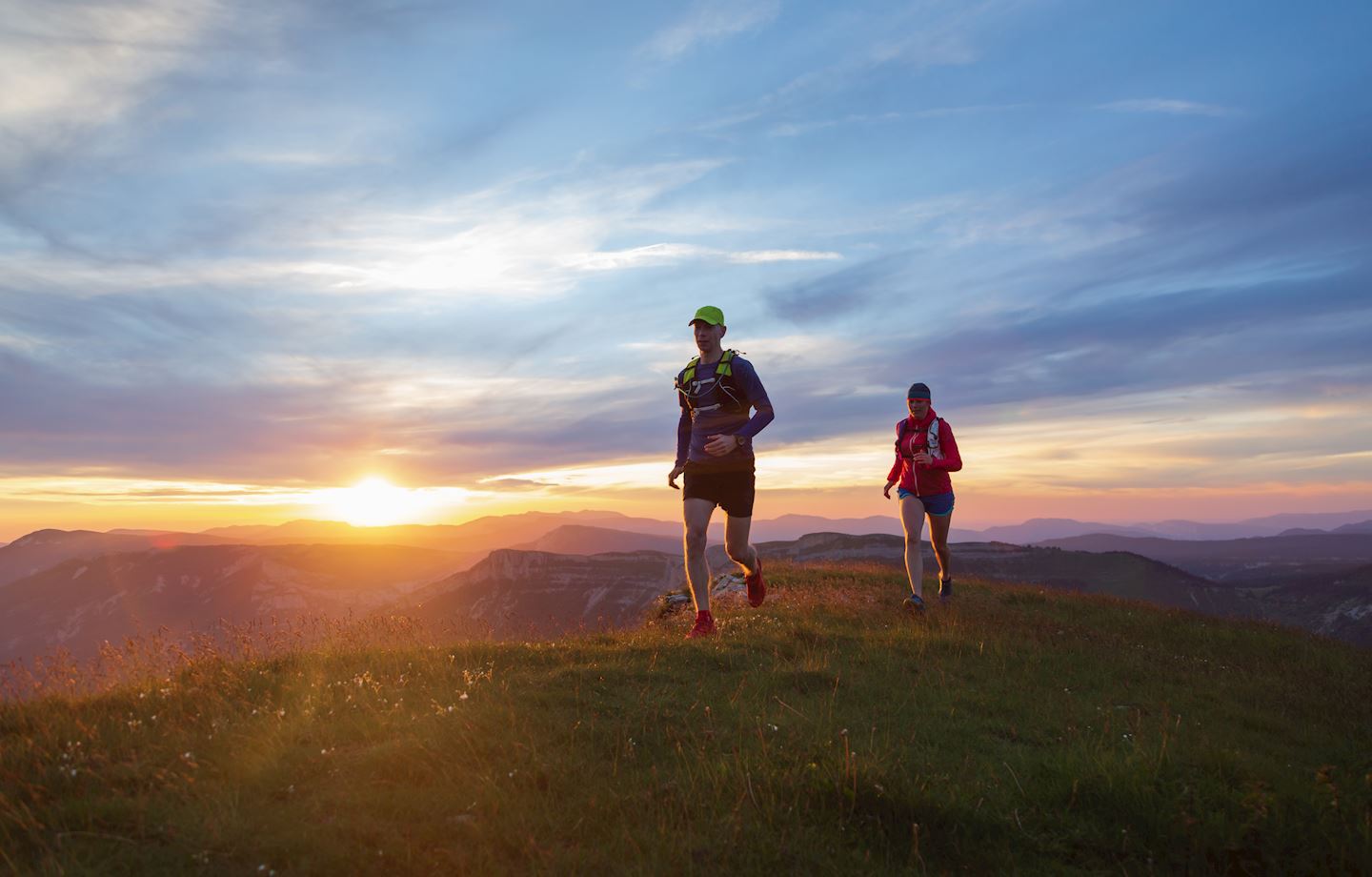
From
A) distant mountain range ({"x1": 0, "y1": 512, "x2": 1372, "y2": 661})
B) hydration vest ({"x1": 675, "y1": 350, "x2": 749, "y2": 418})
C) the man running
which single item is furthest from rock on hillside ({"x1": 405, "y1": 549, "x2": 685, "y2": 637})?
hydration vest ({"x1": 675, "y1": 350, "x2": 749, "y2": 418})

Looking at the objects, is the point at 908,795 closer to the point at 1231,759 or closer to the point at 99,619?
the point at 1231,759

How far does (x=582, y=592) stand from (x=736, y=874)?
7969cm

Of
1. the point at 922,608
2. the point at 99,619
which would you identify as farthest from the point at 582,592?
the point at 99,619

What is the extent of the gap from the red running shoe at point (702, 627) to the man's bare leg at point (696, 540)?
4.5 inches

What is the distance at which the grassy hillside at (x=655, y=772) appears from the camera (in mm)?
3268

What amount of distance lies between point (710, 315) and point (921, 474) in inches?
174

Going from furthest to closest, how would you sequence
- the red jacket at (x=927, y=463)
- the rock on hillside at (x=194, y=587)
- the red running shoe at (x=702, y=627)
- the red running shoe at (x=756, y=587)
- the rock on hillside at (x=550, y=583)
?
the rock on hillside at (x=194, y=587) → the rock on hillside at (x=550, y=583) → the red jacket at (x=927, y=463) → the red running shoe at (x=756, y=587) → the red running shoe at (x=702, y=627)

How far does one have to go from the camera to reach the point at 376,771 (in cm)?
392

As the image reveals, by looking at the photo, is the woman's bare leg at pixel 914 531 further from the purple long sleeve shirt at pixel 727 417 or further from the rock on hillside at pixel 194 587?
the rock on hillside at pixel 194 587

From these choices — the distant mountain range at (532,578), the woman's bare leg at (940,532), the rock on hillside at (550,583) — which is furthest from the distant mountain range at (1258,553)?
the woman's bare leg at (940,532)

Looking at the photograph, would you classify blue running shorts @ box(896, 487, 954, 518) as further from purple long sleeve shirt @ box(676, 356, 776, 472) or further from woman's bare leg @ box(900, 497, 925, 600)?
purple long sleeve shirt @ box(676, 356, 776, 472)

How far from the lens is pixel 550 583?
85.2m

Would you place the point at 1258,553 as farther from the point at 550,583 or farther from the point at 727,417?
the point at 727,417

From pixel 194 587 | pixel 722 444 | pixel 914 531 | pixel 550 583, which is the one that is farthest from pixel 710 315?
pixel 194 587
